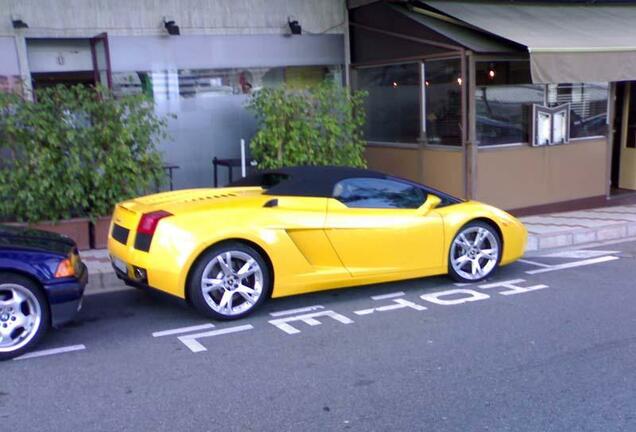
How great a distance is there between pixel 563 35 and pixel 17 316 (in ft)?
27.8

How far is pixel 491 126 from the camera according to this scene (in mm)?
10227

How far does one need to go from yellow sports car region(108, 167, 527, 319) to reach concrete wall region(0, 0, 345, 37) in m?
4.50

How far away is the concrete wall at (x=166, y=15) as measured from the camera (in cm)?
969

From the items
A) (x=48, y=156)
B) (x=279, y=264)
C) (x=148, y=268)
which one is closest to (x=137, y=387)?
(x=148, y=268)

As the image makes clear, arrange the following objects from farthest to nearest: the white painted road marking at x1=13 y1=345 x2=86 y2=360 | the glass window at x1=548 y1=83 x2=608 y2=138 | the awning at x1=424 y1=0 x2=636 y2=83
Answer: the glass window at x1=548 y1=83 x2=608 y2=138
the awning at x1=424 y1=0 x2=636 y2=83
the white painted road marking at x1=13 y1=345 x2=86 y2=360

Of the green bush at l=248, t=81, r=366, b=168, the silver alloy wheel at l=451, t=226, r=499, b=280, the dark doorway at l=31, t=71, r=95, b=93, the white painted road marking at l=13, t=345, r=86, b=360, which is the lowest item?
the white painted road marking at l=13, t=345, r=86, b=360

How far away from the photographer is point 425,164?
35.5 feet

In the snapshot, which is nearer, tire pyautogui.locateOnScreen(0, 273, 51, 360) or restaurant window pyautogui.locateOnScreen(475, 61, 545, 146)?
tire pyautogui.locateOnScreen(0, 273, 51, 360)

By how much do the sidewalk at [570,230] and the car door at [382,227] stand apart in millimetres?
2611

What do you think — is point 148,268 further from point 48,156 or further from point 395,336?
point 48,156

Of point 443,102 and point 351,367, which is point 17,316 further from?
point 443,102

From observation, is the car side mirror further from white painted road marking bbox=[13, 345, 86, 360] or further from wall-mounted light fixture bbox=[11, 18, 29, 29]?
wall-mounted light fixture bbox=[11, 18, 29, 29]

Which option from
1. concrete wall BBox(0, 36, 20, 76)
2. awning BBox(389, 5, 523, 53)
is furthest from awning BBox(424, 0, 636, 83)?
concrete wall BBox(0, 36, 20, 76)

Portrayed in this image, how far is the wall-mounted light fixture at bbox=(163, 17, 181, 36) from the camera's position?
10.5m
